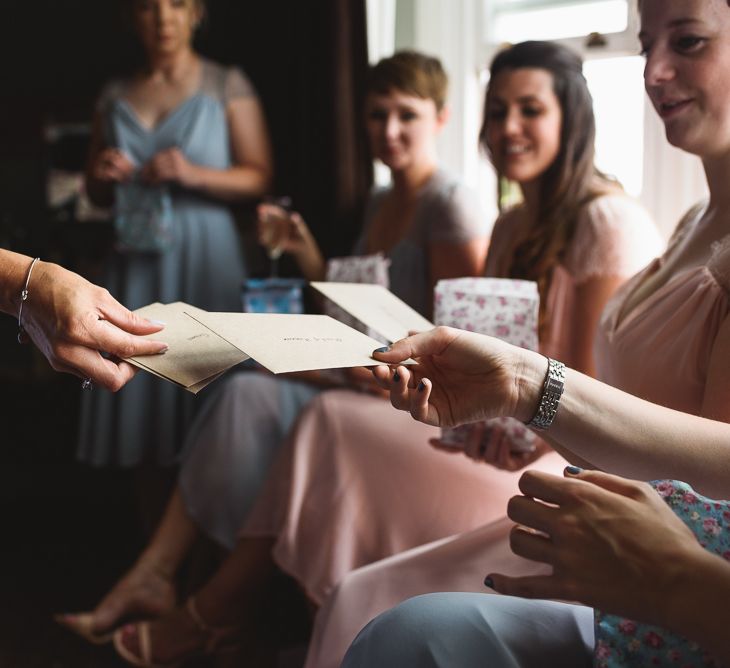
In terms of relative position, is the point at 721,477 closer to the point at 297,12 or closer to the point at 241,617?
the point at 241,617

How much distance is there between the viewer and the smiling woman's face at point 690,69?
102cm

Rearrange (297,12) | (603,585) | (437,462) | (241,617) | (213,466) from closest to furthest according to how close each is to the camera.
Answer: (603,585), (437,462), (241,617), (213,466), (297,12)

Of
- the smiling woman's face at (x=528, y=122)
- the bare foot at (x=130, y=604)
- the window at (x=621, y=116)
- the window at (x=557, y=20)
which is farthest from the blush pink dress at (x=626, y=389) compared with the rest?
the window at (x=557, y=20)

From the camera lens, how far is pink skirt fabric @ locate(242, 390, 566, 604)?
1.38 meters

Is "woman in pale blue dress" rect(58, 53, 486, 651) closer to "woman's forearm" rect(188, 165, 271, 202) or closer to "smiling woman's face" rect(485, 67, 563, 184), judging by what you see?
"smiling woman's face" rect(485, 67, 563, 184)

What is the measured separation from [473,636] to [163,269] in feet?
6.08

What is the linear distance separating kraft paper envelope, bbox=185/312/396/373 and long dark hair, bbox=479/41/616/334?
29.2 inches

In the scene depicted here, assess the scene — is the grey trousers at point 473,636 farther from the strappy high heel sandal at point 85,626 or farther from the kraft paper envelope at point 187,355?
the strappy high heel sandal at point 85,626

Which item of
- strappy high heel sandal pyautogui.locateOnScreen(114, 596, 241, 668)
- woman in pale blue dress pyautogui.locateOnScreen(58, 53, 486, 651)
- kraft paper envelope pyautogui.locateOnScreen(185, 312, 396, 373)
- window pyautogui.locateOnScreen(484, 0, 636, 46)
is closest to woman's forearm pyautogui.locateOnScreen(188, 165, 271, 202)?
woman in pale blue dress pyautogui.locateOnScreen(58, 53, 486, 651)

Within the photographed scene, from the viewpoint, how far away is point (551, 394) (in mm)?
932

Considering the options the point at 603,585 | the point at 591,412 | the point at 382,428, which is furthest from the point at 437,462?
the point at 603,585

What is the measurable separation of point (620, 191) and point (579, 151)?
4.5 inches

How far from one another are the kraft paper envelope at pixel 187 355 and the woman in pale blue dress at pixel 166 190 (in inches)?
56.0

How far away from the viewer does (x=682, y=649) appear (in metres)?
0.71
